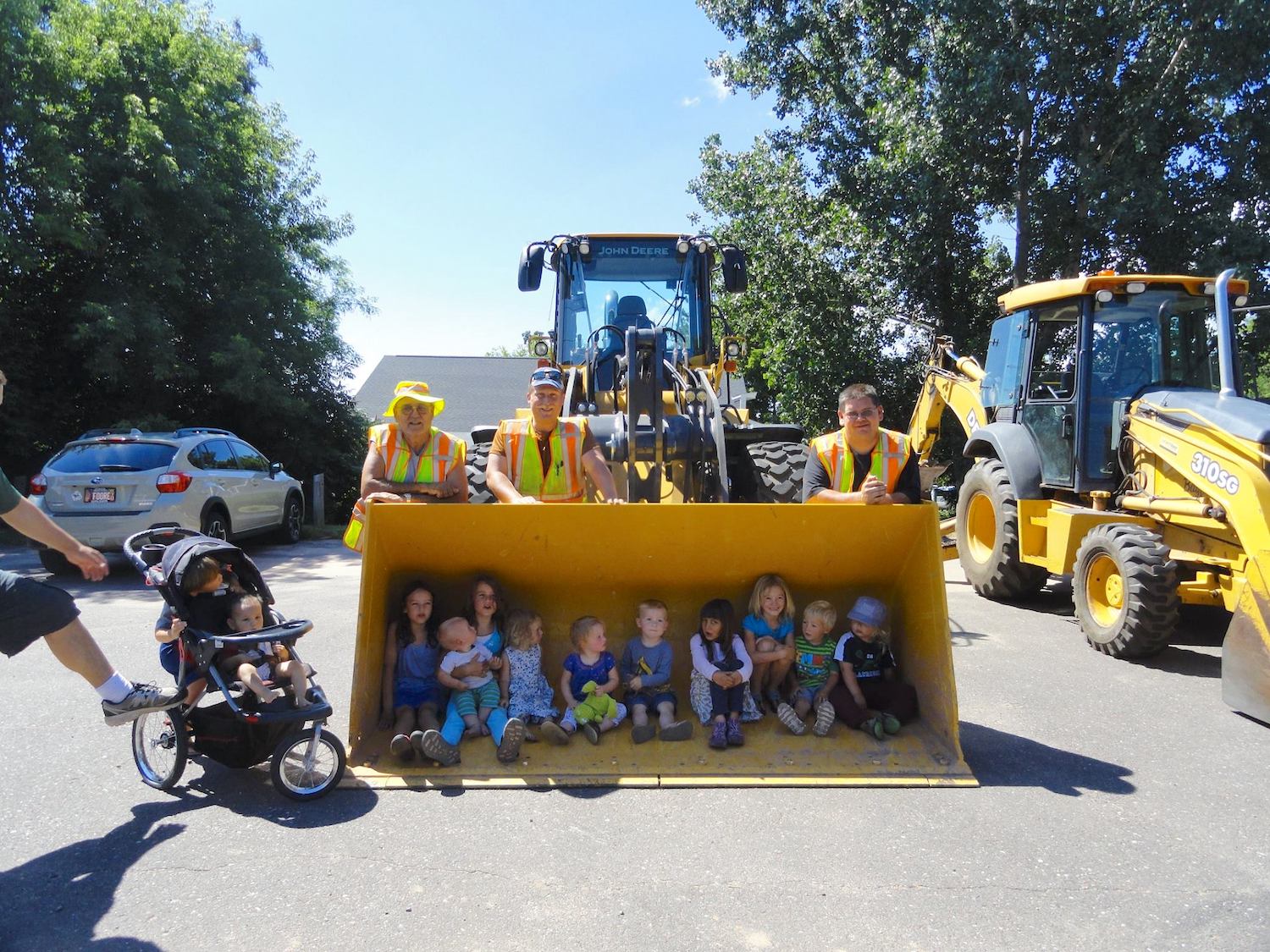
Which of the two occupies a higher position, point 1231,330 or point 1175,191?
point 1175,191

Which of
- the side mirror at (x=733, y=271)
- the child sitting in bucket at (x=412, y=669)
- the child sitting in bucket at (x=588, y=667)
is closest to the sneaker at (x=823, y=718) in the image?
the child sitting in bucket at (x=588, y=667)

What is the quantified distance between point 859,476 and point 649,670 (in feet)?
4.86

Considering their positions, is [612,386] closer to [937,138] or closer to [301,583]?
[301,583]

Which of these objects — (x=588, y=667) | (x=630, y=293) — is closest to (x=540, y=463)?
(x=588, y=667)

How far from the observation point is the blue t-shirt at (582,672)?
4.23m

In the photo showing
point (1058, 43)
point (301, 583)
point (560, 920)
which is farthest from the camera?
point (1058, 43)

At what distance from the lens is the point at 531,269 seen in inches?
278

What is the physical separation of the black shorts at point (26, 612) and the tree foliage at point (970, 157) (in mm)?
12906

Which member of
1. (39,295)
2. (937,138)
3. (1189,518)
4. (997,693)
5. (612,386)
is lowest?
(997,693)

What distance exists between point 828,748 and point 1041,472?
13.9ft

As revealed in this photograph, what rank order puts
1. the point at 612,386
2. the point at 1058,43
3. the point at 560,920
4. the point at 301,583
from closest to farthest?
the point at 560,920
the point at 612,386
the point at 301,583
the point at 1058,43

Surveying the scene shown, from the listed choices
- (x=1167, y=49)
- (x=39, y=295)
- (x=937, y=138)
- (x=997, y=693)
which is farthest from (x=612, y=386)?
(x=39, y=295)

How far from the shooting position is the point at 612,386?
6480 mm

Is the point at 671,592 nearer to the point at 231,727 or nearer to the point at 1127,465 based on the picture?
the point at 231,727
